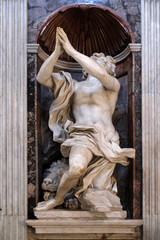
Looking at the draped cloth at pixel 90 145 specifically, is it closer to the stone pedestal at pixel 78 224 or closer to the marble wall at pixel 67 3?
the stone pedestal at pixel 78 224

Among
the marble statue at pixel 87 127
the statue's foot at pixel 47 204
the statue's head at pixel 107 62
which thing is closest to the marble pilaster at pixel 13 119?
the statue's foot at pixel 47 204

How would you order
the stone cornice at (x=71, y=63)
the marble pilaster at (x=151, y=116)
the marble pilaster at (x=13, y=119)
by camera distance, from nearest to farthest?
the marble pilaster at (x=13, y=119) < the marble pilaster at (x=151, y=116) < the stone cornice at (x=71, y=63)

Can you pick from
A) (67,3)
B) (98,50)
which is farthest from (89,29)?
(67,3)

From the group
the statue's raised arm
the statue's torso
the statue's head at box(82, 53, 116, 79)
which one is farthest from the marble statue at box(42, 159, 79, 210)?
the statue's head at box(82, 53, 116, 79)

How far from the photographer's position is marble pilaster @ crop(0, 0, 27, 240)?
7.48 metres

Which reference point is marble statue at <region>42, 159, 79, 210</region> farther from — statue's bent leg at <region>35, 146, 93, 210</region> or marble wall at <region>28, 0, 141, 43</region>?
marble wall at <region>28, 0, 141, 43</region>

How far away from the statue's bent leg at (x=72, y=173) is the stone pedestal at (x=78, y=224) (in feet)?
0.40

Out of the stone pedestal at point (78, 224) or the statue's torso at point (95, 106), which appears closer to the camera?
the stone pedestal at point (78, 224)

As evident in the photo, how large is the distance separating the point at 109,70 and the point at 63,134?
1024 mm

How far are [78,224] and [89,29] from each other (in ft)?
9.25

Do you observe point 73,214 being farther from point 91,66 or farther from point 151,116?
point 91,66

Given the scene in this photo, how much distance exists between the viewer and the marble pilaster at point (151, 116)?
758 cm

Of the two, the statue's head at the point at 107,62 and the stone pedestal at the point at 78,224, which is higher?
the statue's head at the point at 107,62

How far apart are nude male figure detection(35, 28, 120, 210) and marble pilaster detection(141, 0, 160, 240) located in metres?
0.44
